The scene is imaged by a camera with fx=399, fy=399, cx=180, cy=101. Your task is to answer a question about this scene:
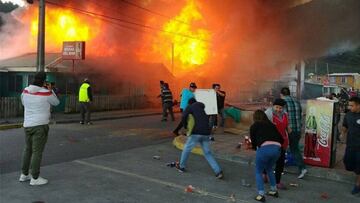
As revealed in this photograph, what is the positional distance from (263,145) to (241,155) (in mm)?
2783

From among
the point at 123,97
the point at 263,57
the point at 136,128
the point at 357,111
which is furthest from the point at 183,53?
the point at 357,111

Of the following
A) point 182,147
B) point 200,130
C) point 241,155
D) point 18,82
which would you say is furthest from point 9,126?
point 200,130

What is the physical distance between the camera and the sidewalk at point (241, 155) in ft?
22.6

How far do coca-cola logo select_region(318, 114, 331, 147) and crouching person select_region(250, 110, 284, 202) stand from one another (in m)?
2.12

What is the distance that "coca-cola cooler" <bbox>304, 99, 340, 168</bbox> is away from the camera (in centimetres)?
718

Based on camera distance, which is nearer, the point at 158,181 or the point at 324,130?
the point at 158,181

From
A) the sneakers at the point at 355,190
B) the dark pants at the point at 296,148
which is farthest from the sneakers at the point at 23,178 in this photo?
the sneakers at the point at 355,190

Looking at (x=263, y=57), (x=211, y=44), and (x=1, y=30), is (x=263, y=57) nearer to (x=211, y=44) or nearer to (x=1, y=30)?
(x=211, y=44)

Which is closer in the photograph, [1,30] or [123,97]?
[123,97]

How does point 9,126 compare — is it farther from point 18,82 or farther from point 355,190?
point 355,190

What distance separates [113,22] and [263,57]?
10318 mm

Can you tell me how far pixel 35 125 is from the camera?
18.6 ft

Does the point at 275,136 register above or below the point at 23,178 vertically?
A: above

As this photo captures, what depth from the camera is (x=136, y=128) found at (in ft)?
42.8
